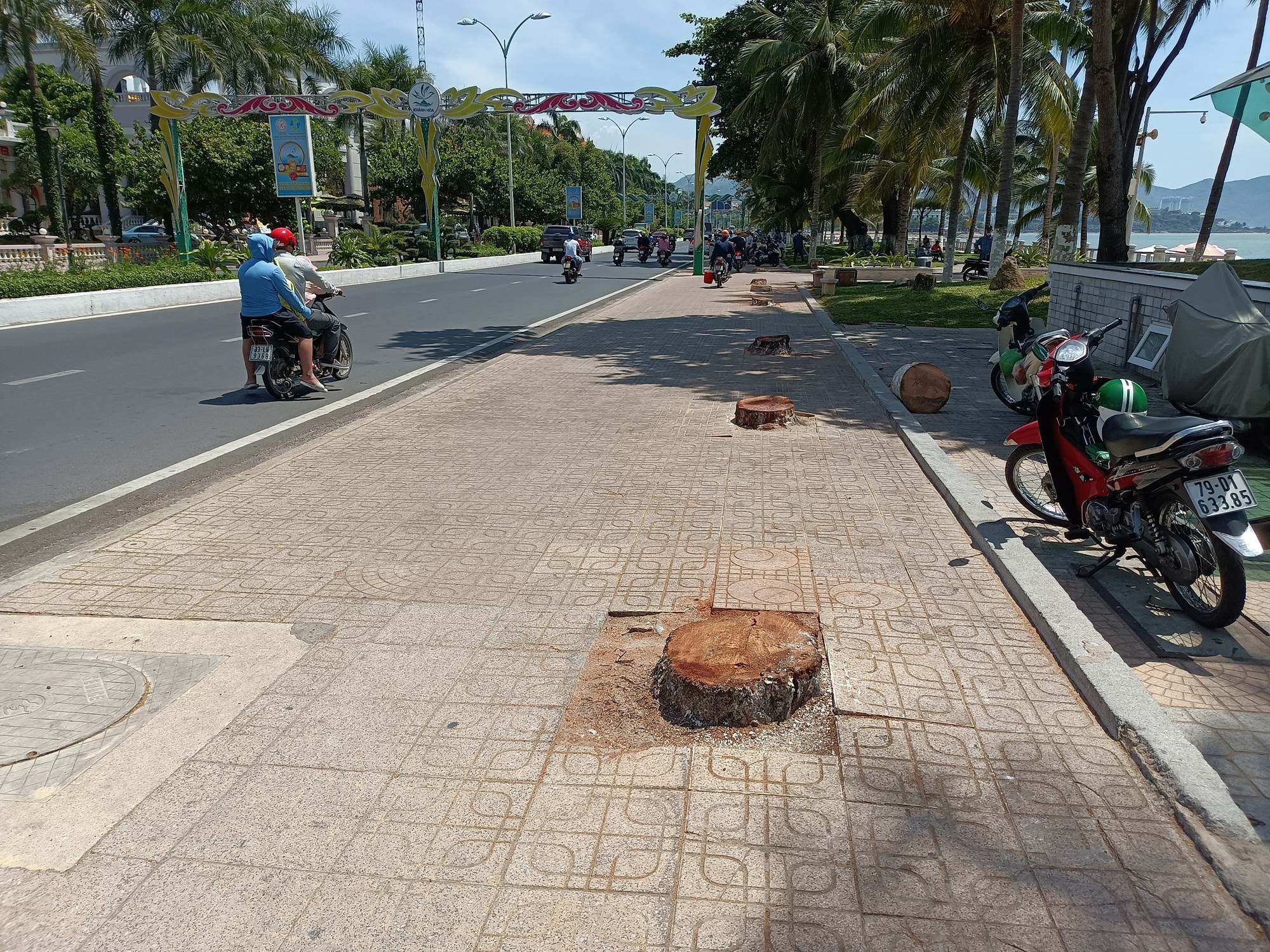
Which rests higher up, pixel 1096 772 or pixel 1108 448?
pixel 1108 448

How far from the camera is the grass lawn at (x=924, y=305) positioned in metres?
17.5

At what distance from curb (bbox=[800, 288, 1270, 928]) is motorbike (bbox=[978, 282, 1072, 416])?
1533mm

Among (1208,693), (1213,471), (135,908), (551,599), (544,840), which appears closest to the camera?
(135,908)

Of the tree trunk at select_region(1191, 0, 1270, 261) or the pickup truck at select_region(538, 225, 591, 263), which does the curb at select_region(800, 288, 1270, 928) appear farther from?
the pickup truck at select_region(538, 225, 591, 263)

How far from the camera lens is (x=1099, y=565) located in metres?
4.80

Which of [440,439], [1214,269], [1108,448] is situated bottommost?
[440,439]

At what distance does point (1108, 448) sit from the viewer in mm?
4617

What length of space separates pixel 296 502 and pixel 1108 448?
4996 millimetres

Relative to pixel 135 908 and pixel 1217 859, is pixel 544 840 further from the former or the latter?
pixel 1217 859

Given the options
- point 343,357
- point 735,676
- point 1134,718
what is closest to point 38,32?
point 343,357

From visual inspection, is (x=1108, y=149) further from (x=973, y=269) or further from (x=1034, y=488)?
(x=973, y=269)

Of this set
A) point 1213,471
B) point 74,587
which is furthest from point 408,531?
point 1213,471

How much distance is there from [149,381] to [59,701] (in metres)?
8.43

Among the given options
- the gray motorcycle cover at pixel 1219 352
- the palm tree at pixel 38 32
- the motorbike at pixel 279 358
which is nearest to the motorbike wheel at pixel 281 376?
the motorbike at pixel 279 358
